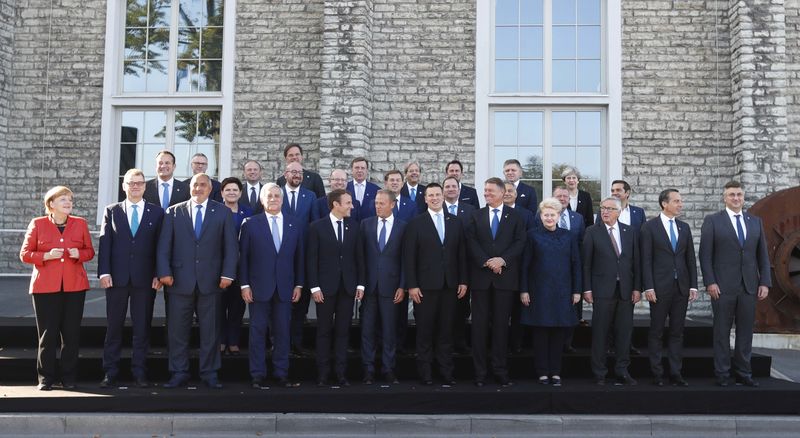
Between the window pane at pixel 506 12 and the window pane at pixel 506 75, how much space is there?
62 cm

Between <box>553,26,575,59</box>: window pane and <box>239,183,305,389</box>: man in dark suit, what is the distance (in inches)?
235

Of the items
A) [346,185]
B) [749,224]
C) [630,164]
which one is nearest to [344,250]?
[346,185]

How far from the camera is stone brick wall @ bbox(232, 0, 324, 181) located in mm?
10078

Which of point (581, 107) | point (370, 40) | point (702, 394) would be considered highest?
point (370, 40)

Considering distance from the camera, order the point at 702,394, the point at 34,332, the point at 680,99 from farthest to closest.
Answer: the point at 680,99
the point at 34,332
the point at 702,394

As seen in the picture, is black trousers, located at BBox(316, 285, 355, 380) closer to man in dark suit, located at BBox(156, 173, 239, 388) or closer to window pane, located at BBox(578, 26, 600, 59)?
man in dark suit, located at BBox(156, 173, 239, 388)

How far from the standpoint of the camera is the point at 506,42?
10203 millimetres

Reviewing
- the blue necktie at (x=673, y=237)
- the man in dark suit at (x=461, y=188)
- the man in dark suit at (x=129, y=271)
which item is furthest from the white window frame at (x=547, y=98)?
the man in dark suit at (x=129, y=271)

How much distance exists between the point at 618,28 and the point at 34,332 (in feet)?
27.4

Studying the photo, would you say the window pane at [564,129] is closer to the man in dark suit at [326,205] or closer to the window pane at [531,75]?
the window pane at [531,75]

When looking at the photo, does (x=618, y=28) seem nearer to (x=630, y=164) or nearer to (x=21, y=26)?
(x=630, y=164)

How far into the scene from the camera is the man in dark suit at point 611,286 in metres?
5.93

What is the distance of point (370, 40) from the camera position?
993cm

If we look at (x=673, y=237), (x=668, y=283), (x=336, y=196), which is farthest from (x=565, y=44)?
(x=336, y=196)
